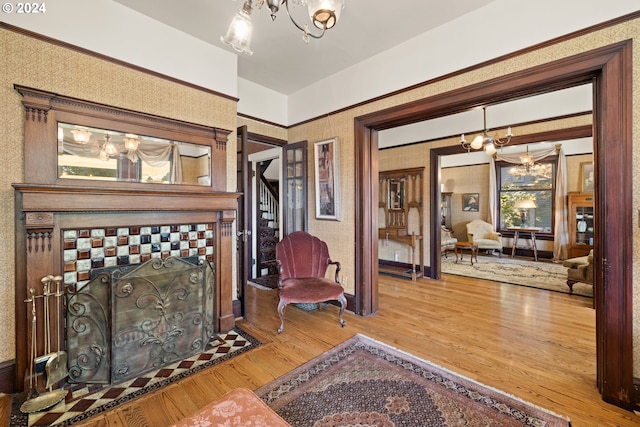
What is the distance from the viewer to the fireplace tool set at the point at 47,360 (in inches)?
72.7

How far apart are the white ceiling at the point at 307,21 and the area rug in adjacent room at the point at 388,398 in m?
3.11

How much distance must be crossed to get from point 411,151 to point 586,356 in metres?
4.24

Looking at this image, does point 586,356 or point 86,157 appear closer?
point 86,157

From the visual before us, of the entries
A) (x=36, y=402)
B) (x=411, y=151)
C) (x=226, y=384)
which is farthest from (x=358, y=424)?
(x=411, y=151)

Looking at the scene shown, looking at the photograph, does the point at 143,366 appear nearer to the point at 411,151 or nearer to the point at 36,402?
the point at 36,402

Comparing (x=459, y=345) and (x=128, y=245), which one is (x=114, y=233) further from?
(x=459, y=345)

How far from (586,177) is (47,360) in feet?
31.0

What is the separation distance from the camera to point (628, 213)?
186cm

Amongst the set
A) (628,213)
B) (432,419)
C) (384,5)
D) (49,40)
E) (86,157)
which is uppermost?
(384,5)

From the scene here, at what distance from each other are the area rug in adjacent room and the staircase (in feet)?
10.5

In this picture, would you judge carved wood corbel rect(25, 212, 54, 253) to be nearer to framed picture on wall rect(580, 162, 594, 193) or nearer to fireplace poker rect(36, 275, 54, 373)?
fireplace poker rect(36, 275, 54, 373)

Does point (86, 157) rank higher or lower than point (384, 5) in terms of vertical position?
lower

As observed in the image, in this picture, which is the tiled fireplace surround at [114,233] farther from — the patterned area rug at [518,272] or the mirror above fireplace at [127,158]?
the patterned area rug at [518,272]

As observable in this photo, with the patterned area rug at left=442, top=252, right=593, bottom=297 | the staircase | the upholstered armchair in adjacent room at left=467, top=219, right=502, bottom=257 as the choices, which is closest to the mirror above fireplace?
the staircase
